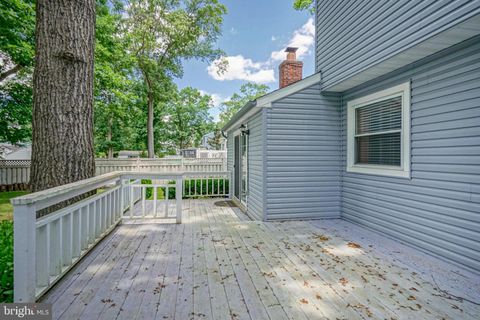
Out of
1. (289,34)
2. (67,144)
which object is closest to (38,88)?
(67,144)

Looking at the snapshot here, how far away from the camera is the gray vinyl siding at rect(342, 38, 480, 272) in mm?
2852

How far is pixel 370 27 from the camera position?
3.69 meters

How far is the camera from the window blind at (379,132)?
155 inches

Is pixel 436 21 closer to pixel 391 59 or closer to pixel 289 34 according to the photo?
pixel 391 59

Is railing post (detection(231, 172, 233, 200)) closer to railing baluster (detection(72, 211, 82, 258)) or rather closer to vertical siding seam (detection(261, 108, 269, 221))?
vertical siding seam (detection(261, 108, 269, 221))

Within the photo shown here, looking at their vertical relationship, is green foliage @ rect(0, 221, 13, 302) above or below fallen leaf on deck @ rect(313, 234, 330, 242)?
above

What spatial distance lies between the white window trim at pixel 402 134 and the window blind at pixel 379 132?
73 millimetres

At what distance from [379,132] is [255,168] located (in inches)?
93.9

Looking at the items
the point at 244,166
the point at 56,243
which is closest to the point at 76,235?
the point at 56,243

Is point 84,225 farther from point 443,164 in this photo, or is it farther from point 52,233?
point 443,164

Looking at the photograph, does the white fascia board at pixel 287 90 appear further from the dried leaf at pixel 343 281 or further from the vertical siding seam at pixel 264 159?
the dried leaf at pixel 343 281

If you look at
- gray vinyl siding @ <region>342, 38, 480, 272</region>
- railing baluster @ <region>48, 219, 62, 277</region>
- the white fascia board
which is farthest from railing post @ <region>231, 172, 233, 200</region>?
railing baluster @ <region>48, 219, 62, 277</region>

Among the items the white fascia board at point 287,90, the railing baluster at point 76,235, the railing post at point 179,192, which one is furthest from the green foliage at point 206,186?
the railing baluster at point 76,235

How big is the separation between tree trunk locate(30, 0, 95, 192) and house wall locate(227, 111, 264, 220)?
9.92 feet
